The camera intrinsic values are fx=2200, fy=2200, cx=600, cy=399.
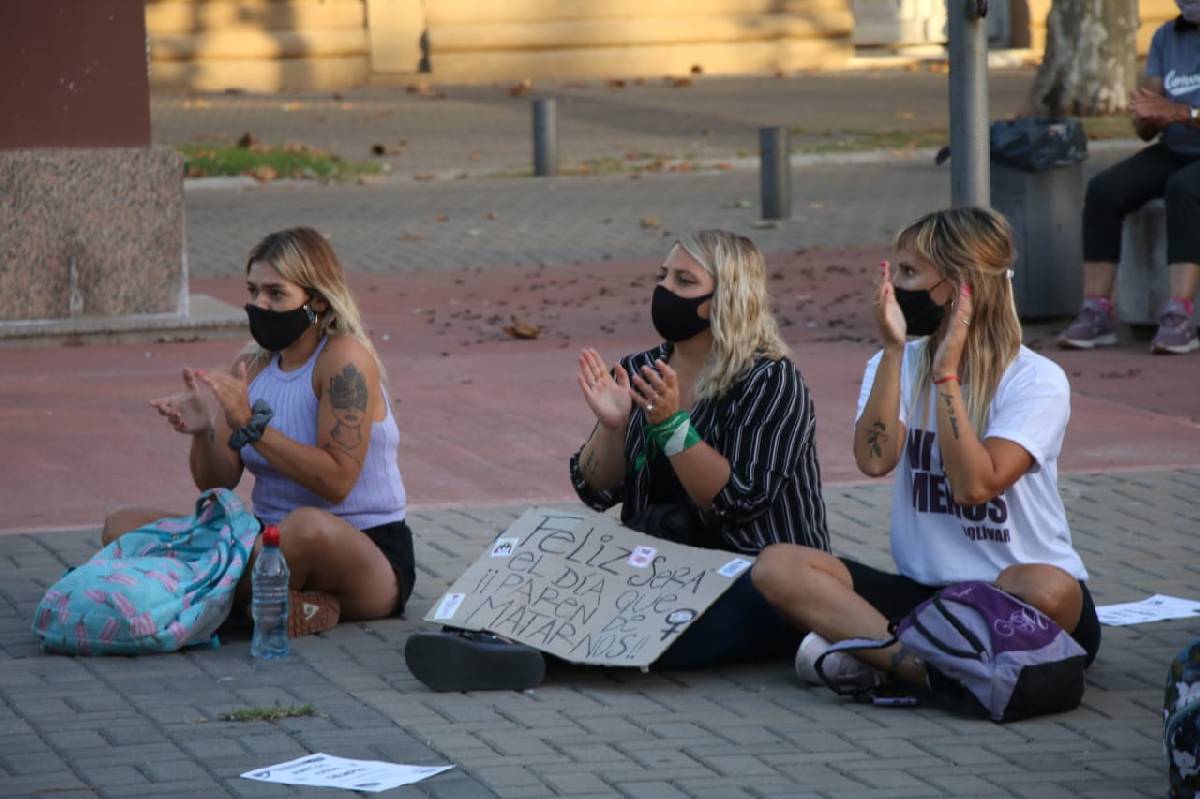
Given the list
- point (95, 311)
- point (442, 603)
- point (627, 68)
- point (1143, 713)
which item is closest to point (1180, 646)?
point (1143, 713)

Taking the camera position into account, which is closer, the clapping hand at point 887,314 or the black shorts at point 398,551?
the clapping hand at point 887,314

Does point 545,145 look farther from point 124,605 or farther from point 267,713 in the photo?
point 267,713

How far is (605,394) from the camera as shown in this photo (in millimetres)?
5844

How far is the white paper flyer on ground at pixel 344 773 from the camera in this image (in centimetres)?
486

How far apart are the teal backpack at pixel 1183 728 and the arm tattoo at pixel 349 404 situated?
101 inches

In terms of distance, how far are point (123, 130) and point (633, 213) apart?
20.2 ft

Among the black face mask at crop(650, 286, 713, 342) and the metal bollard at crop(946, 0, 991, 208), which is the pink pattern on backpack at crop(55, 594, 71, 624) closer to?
the black face mask at crop(650, 286, 713, 342)

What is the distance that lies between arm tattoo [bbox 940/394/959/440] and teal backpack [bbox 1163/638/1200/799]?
0.92 m

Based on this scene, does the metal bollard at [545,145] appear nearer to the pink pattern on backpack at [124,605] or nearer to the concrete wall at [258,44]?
the concrete wall at [258,44]

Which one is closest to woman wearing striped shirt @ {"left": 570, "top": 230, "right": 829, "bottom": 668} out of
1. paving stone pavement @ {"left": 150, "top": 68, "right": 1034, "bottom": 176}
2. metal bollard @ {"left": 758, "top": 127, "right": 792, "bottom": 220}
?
metal bollard @ {"left": 758, "top": 127, "right": 792, "bottom": 220}

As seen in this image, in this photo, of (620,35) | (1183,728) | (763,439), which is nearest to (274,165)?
(620,35)

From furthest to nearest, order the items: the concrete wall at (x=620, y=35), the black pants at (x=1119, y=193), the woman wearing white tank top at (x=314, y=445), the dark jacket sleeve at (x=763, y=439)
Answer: the concrete wall at (x=620, y=35) < the black pants at (x=1119, y=193) < the woman wearing white tank top at (x=314, y=445) < the dark jacket sleeve at (x=763, y=439)

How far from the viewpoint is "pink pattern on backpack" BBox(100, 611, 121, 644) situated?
6.05 metres

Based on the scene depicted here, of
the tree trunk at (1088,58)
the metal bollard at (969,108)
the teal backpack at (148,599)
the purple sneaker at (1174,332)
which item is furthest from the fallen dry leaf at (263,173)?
the teal backpack at (148,599)
